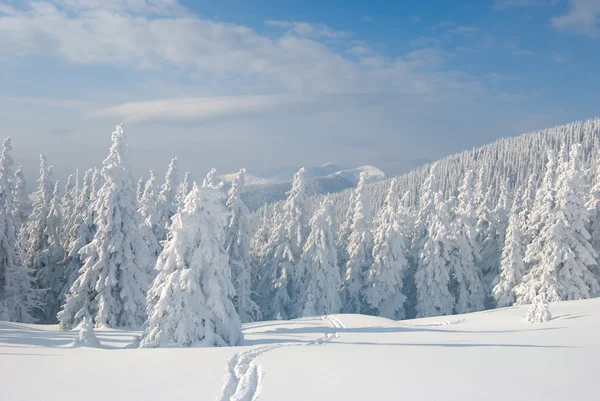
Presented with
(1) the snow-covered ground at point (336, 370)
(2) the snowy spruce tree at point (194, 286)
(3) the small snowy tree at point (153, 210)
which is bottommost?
(1) the snow-covered ground at point (336, 370)

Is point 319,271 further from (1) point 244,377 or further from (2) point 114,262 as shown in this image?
(1) point 244,377

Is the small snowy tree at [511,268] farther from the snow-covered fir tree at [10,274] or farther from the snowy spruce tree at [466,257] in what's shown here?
the snow-covered fir tree at [10,274]

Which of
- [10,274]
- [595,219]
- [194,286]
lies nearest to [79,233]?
[10,274]

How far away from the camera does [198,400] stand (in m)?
9.61

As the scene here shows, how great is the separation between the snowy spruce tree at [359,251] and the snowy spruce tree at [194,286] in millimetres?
26003

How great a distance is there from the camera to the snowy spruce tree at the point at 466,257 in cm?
4250

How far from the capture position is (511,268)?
38094 mm

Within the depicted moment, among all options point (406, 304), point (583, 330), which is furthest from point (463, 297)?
point (583, 330)

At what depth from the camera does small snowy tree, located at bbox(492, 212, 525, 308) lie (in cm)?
3788

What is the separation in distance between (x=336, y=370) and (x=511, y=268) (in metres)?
31.2

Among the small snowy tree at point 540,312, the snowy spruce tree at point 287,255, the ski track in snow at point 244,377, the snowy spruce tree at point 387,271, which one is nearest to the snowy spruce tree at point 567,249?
the small snowy tree at point 540,312

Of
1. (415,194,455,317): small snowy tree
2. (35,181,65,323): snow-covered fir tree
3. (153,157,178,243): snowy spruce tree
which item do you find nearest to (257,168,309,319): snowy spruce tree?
(153,157,178,243): snowy spruce tree

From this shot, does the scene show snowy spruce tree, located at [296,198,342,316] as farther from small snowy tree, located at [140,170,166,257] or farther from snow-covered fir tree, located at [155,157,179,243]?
small snowy tree, located at [140,170,166,257]

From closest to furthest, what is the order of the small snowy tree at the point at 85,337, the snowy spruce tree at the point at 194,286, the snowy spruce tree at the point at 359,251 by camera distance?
the small snowy tree at the point at 85,337 → the snowy spruce tree at the point at 194,286 → the snowy spruce tree at the point at 359,251
